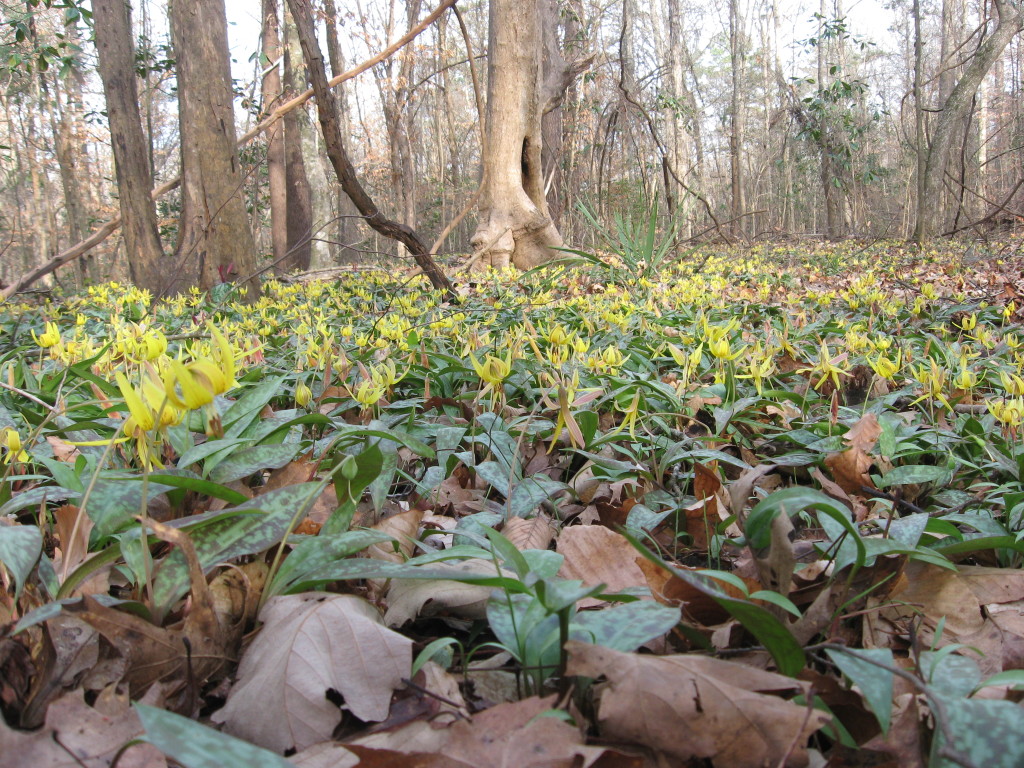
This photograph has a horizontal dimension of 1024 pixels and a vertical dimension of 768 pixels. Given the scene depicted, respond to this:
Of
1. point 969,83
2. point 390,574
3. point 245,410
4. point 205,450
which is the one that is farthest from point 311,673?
point 969,83

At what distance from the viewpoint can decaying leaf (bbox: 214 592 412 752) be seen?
2.25ft

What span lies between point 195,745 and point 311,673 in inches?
7.9

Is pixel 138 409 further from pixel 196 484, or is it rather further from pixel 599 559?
pixel 599 559

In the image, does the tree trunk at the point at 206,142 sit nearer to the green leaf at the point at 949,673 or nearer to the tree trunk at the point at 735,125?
the green leaf at the point at 949,673

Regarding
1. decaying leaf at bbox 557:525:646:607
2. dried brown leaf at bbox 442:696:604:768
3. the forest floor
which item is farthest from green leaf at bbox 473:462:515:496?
dried brown leaf at bbox 442:696:604:768

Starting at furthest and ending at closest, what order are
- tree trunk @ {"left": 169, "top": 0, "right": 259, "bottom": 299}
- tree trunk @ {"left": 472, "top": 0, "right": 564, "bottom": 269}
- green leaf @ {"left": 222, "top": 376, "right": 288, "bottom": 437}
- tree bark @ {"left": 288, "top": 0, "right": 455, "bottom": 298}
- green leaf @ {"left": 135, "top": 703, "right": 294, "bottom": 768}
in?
1. tree trunk @ {"left": 472, "top": 0, "right": 564, "bottom": 269}
2. tree trunk @ {"left": 169, "top": 0, "right": 259, "bottom": 299}
3. tree bark @ {"left": 288, "top": 0, "right": 455, "bottom": 298}
4. green leaf @ {"left": 222, "top": 376, "right": 288, "bottom": 437}
5. green leaf @ {"left": 135, "top": 703, "right": 294, "bottom": 768}

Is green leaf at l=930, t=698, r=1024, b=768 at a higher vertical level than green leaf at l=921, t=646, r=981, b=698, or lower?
higher

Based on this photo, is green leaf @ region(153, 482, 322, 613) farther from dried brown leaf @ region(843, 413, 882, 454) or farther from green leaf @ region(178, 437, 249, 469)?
dried brown leaf @ region(843, 413, 882, 454)

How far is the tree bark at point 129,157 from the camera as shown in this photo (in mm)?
5172

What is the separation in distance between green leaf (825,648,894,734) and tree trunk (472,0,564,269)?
5.82m

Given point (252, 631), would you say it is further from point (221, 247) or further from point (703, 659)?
point (221, 247)

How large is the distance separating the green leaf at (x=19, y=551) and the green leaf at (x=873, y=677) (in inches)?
34.2

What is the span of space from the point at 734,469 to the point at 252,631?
1.12 metres

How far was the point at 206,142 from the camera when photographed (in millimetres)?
4730
